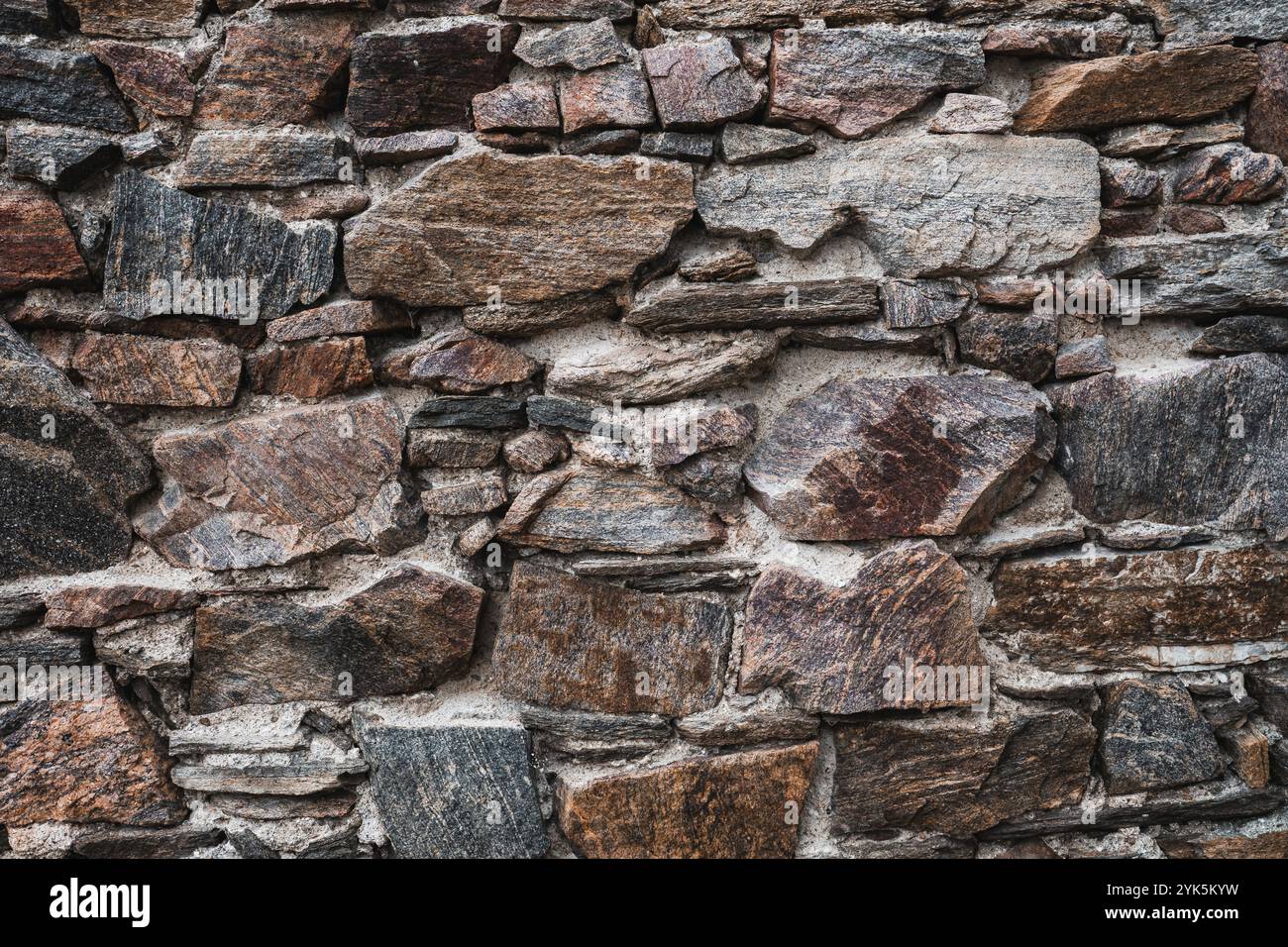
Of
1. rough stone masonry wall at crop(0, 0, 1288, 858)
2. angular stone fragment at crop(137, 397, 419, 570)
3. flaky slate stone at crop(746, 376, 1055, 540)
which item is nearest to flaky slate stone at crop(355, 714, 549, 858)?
rough stone masonry wall at crop(0, 0, 1288, 858)

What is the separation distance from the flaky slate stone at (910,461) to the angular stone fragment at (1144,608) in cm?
31

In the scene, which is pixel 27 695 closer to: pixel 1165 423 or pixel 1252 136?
pixel 1165 423

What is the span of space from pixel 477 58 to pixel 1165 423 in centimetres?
240

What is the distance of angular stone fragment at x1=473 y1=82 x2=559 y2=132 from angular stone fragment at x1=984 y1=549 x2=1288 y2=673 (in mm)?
2013

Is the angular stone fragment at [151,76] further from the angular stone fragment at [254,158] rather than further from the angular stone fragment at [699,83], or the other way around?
the angular stone fragment at [699,83]

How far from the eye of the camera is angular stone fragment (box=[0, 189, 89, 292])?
267cm

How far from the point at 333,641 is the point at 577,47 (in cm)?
199

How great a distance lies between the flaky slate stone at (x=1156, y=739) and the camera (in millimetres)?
2781

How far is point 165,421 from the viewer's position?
9.13ft

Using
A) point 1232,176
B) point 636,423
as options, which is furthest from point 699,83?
point 1232,176

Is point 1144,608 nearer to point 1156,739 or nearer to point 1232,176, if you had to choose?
point 1156,739

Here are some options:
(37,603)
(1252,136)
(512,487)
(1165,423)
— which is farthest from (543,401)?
(1252,136)

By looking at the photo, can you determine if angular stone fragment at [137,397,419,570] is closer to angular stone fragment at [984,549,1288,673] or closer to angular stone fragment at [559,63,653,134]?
angular stone fragment at [559,63,653,134]

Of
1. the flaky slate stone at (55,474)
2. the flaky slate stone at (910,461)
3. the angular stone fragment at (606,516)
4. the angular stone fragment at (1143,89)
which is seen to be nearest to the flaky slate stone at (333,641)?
the angular stone fragment at (606,516)
